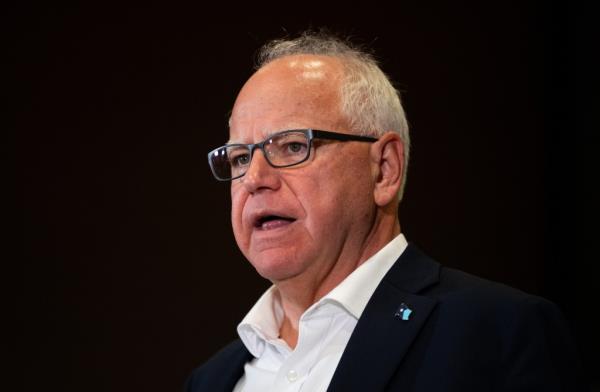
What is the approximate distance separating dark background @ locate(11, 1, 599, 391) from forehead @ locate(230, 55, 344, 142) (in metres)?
1.59

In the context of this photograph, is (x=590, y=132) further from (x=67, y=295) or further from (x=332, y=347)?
(x=67, y=295)

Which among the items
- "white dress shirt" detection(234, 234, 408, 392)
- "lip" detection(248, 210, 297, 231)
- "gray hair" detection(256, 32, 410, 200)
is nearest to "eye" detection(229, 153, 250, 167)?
"lip" detection(248, 210, 297, 231)

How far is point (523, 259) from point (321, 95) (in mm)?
2058

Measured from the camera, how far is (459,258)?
345cm

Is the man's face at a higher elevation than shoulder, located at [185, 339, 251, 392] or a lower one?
higher

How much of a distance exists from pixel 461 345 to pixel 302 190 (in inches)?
18.7

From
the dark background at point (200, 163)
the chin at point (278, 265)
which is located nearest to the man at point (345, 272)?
the chin at point (278, 265)

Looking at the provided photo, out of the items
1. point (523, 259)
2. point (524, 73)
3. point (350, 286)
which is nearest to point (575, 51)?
point (524, 73)

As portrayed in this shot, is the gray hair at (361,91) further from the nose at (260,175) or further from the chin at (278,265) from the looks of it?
the chin at (278,265)

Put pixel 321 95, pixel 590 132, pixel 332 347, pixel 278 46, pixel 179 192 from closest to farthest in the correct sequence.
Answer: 1. pixel 332 347
2. pixel 321 95
3. pixel 278 46
4. pixel 590 132
5. pixel 179 192

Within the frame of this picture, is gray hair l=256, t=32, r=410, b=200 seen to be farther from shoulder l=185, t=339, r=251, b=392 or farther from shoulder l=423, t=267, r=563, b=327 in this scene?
shoulder l=185, t=339, r=251, b=392

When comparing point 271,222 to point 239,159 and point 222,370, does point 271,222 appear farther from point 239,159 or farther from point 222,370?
point 222,370

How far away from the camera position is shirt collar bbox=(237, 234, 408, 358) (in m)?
1.60

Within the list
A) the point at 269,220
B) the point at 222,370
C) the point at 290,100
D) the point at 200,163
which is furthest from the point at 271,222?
the point at 200,163
